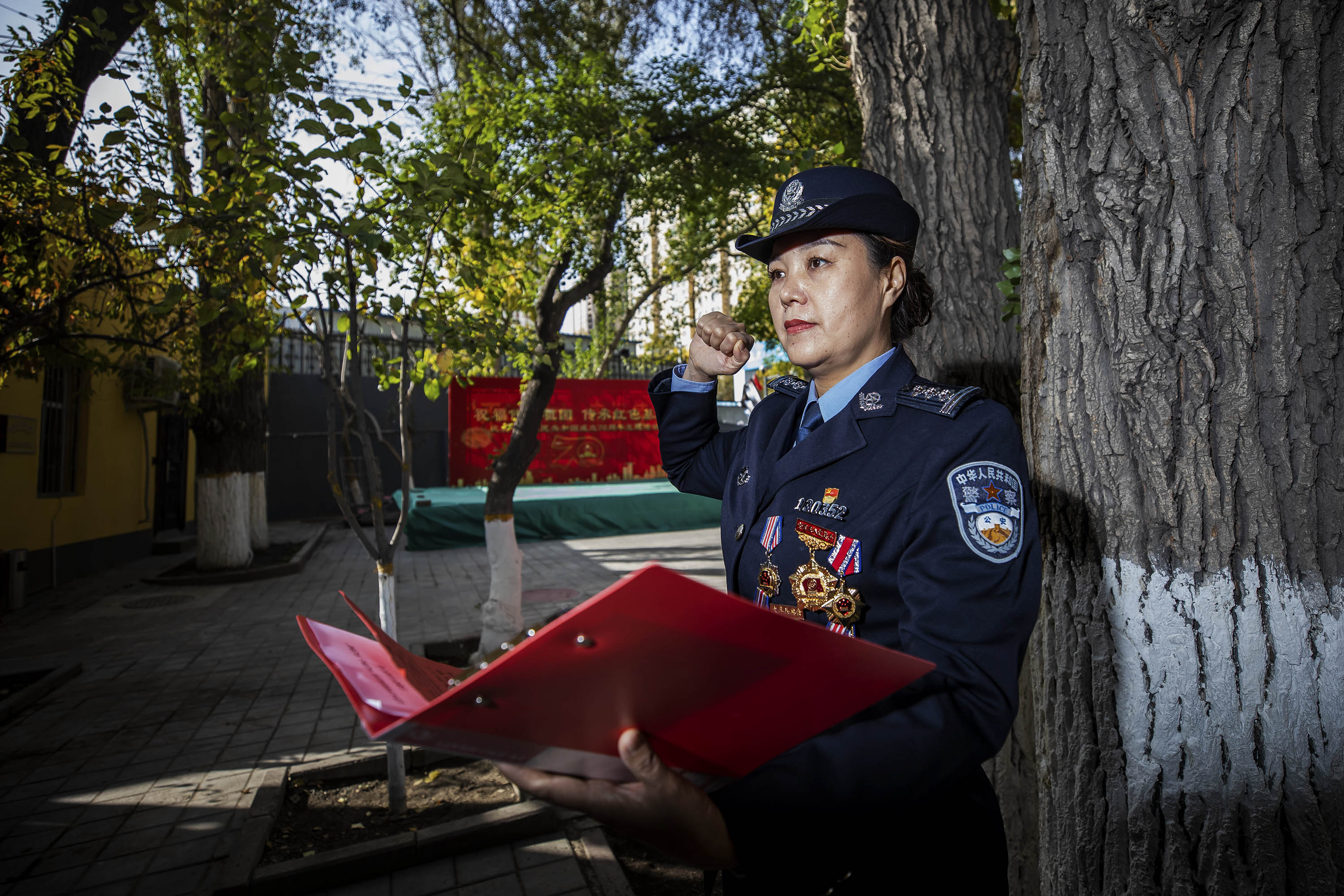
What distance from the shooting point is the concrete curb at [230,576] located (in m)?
10.1

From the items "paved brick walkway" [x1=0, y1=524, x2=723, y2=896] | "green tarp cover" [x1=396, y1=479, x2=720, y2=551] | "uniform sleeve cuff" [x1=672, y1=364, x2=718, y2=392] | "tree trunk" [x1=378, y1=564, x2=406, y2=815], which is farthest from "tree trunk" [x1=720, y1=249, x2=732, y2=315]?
"uniform sleeve cuff" [x1=672, y1=364, x2=718, y2=392]

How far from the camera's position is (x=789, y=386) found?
6.18ft

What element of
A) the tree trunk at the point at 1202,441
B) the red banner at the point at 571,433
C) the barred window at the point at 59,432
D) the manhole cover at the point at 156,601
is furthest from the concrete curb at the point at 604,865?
the red banner at the point at 571,433

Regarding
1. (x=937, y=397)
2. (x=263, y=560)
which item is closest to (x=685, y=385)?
(x=937, y=397)

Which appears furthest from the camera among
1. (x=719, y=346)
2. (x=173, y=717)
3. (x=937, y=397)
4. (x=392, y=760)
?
(x=173, y=717)

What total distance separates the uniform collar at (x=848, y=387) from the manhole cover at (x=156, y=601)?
31.3 feet

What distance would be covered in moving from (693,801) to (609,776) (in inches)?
4.5

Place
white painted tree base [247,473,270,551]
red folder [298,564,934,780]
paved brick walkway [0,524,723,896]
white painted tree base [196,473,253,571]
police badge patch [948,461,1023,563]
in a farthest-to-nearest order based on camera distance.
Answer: white painted tree base [247,473,270,551] → white painted tree base [196,473,253,571] → paved brick walkway [0,524,723,896] → police badge patch [948,461,1023,563] → red folder [298,564,934,780]

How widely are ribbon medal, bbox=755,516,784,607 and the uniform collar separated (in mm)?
249

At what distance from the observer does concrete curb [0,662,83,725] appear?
5211 millimetres

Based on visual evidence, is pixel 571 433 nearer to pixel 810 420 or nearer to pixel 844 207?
pixel 810 420

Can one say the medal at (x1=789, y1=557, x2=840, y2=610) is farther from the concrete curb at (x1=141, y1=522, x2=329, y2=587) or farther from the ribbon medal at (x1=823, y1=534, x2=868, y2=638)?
the concrete curb at (x1=141, y1=522, x2=329, y2=587)

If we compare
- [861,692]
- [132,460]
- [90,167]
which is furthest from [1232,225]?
[132,460]

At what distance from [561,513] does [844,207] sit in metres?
12.9
